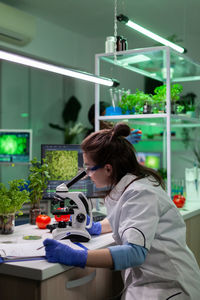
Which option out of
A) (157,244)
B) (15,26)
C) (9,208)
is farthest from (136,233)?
(15,26)

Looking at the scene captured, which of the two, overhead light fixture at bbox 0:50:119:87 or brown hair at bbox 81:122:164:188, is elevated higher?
overhead light fixture at bbox 0:50:119:87

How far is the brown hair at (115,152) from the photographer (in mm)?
1648

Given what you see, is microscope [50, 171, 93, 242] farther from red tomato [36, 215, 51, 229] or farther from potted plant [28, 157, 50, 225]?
potted plant [28, 157, 50, 225]

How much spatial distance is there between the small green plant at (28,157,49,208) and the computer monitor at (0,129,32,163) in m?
2.32

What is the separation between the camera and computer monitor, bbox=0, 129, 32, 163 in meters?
4.61

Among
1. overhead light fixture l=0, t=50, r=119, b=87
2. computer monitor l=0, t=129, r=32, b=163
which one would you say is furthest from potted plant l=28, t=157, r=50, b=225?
computer monitor l=0, t=129, r=32, b=163

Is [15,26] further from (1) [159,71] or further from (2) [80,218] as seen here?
(2) [80,218]

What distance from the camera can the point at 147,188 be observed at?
157 centimetres

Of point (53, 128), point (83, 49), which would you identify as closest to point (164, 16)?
point (83, 49)

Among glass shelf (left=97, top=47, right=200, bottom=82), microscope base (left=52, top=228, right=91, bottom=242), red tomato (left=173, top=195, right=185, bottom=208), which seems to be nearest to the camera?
microscope base (left=52, top=228, right=91, bottom=242)

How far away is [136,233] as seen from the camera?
147cm

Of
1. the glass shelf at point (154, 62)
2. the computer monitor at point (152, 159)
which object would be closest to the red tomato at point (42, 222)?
the glass shelf at point (154, 62)

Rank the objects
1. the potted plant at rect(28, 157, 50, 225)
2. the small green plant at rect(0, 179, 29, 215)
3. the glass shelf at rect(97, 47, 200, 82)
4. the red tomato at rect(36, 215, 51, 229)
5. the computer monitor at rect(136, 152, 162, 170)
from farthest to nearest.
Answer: the computer monitor at rect(136, 152, 162, 170) → the glass shelf at rect(97, 47, 200, 82) → the potted plant at rect(28, 157, 50, 225) → the red tomato at rect(36, 215, 51, 229) → the small green plant at rect(0, 179, 29, 215)

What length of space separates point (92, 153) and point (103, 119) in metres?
1.40
